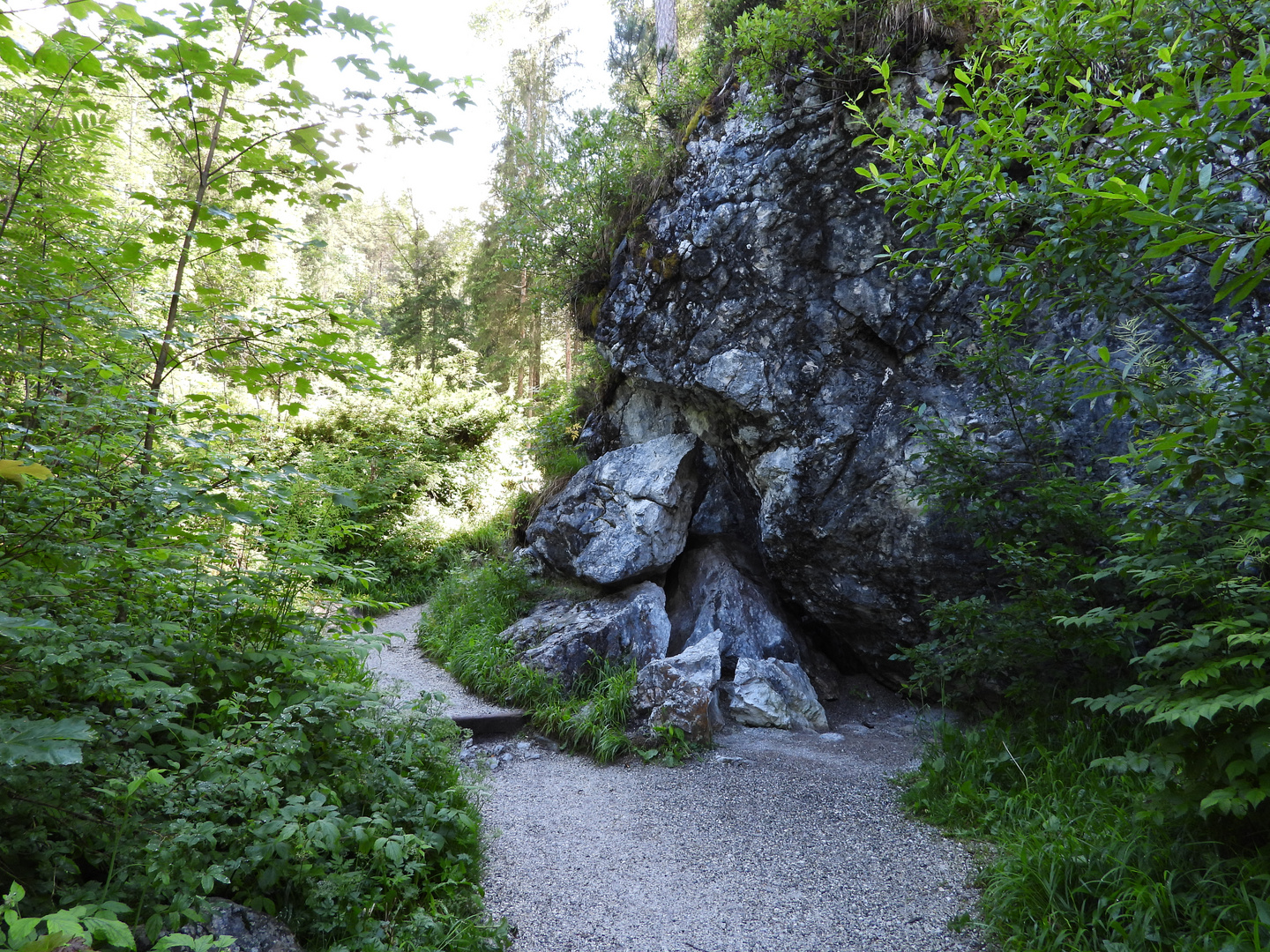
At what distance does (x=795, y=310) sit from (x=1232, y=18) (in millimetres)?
3984

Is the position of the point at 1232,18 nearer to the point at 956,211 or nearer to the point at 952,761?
the point at 956,211

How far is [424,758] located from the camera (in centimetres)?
381

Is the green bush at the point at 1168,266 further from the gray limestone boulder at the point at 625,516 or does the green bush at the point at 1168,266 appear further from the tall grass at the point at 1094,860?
the gray limestone boulder at the point at 625,516

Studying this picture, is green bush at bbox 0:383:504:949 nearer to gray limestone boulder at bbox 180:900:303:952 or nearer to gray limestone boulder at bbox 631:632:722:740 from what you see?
gray limestone boulder at bbox 180:900:303:952

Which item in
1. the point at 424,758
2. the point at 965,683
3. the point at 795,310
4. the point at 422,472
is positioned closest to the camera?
the point at 424,758

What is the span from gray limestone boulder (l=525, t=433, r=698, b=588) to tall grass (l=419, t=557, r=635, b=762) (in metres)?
0.75

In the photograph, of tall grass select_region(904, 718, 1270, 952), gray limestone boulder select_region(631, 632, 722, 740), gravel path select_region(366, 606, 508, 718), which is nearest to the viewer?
tall grass select_region(904, 718, 1270, 952)

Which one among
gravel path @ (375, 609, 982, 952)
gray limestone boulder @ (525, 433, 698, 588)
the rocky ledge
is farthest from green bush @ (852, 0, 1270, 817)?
gray limestone boulder @ (525, 433, 698, 588)

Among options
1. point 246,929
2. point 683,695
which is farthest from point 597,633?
point 246,929

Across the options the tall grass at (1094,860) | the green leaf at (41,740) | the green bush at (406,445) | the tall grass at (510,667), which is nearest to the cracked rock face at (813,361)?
the tall grass at (1094,860)

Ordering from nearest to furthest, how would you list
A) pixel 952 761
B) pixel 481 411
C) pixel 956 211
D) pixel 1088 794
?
pixel 956 211
pixel 1088 794
pixel 952 761
pixel 481 411

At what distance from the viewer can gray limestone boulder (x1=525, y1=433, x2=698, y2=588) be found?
23.6 feet

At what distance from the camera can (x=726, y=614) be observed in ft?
23.0

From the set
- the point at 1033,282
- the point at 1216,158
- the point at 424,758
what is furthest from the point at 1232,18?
the point at 424,758
